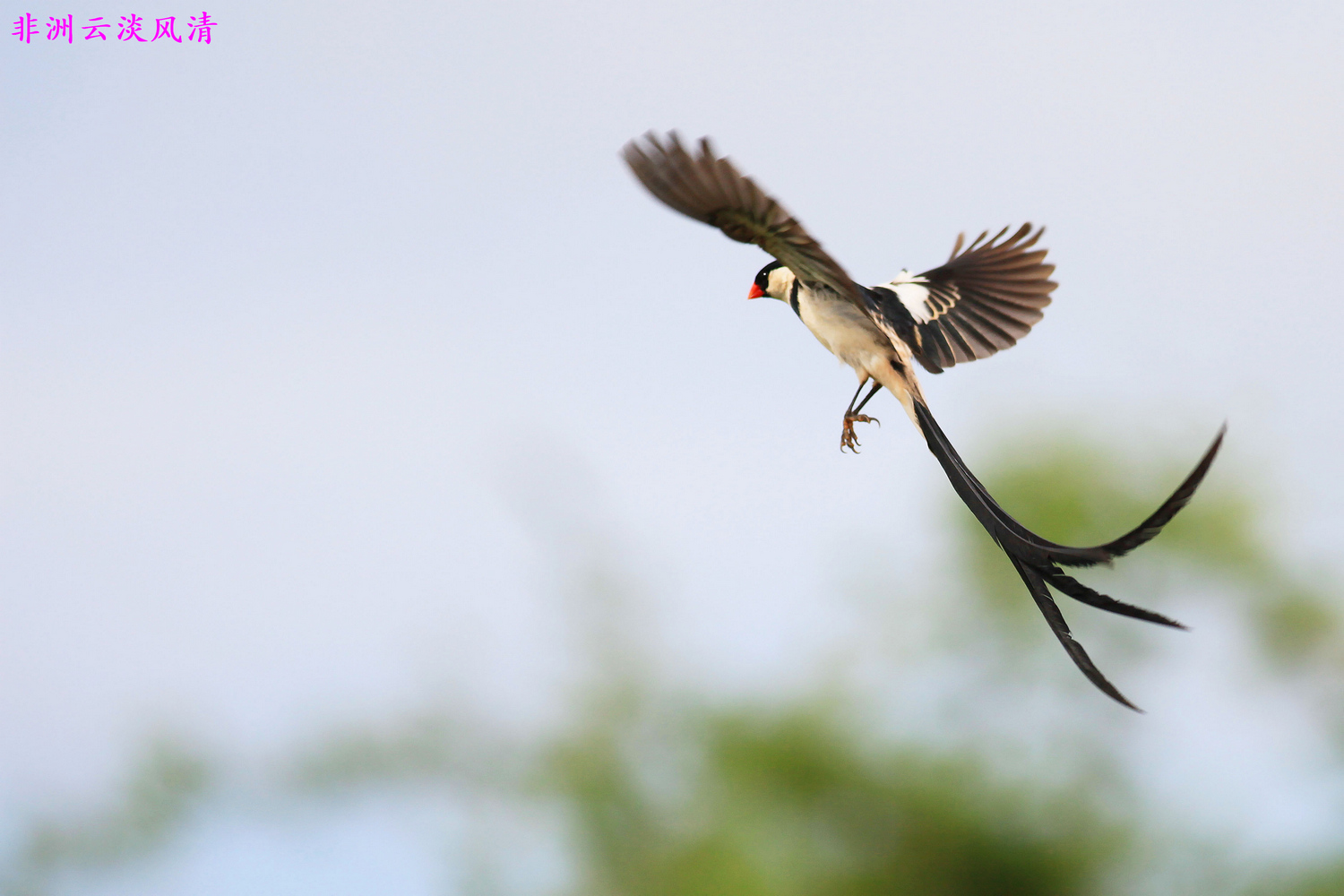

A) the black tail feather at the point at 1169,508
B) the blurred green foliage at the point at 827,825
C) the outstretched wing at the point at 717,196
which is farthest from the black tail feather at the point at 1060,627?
the blurred green foliage at the point at 827,825

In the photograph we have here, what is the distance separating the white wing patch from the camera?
2.26 meters

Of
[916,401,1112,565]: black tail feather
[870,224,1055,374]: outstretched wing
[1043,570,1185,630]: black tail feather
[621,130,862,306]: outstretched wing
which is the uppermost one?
[870,224,1055,374]: outstretched wing

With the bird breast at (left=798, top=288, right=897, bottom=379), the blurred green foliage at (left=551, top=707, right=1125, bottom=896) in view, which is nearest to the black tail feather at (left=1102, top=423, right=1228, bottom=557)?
the bird breast at (left=798, top=288, right=897, bottom=379)

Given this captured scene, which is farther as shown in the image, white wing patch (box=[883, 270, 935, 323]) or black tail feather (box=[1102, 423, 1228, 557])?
white wing patch (box=[883, 270, 935, 323])

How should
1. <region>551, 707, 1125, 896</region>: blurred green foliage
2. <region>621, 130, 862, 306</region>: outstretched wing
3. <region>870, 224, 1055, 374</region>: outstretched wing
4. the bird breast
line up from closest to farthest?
<region>621, 130, 862, 306</region>: outstretched wing
the bird breast
<region>870, 224, 1055, 374</region>: outstretched wing
<region>551, 707, 1125, 896</region>: blurred green foliage

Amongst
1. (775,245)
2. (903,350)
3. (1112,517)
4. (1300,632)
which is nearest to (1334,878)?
(1300,632)

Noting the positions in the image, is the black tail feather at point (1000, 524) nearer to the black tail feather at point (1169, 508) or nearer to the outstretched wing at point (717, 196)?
the black tail feather at point (1169, 508)

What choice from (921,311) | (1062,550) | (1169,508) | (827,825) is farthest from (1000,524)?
(827,825)

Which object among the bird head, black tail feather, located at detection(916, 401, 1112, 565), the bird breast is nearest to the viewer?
black tail feather, located at detection(916, 401, 1112, 565)

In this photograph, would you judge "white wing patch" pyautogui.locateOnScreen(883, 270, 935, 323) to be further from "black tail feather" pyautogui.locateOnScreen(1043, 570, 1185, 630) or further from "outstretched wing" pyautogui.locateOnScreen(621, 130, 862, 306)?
"black tail feather" pyautogui.locateOnScreen(1043, 570, 1185, 630)

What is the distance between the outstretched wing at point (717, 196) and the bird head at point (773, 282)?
2.16 feet

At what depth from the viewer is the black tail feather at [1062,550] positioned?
1.11 metres

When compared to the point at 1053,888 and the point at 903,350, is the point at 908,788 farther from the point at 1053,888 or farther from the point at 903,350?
the point at 903,350

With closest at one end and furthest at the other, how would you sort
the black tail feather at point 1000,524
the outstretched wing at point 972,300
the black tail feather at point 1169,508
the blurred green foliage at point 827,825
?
1. the black tail feather at point 1169,508
2. the black tail feather at point 1000,524
3. the outstretched wing at point 972,300
4. the blurred green foliage at point 827,825
